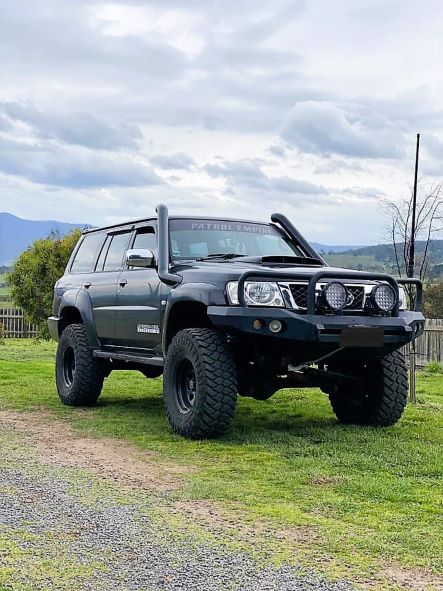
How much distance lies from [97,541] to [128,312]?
178 inches

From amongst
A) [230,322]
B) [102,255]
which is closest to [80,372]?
[102,255]

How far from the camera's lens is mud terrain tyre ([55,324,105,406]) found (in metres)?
9.47

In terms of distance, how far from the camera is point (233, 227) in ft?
28.7

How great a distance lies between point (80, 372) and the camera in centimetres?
946

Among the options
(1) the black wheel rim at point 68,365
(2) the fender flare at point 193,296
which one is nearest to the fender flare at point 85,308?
(1) the black wheel rim at point 68,365

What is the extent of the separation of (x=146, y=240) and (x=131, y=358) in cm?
124

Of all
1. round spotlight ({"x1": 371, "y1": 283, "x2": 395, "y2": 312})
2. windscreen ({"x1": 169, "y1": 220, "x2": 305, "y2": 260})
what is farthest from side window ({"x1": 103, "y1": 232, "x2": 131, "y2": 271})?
round spotlight ({"x1": 371, "y1": 283, "x2": 395, "y2": 312})

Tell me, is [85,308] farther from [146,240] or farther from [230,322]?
[230,322]

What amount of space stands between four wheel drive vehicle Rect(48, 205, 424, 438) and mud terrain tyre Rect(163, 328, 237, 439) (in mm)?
11

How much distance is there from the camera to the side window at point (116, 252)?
920 centimetres

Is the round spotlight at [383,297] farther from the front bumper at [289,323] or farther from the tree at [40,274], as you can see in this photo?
the tree at [40,274]

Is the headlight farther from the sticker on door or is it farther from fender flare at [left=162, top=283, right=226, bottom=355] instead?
the sticker on door

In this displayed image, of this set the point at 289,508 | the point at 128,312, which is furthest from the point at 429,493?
the point at 128,312

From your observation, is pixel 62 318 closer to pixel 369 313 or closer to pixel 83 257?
pixel 83 257
